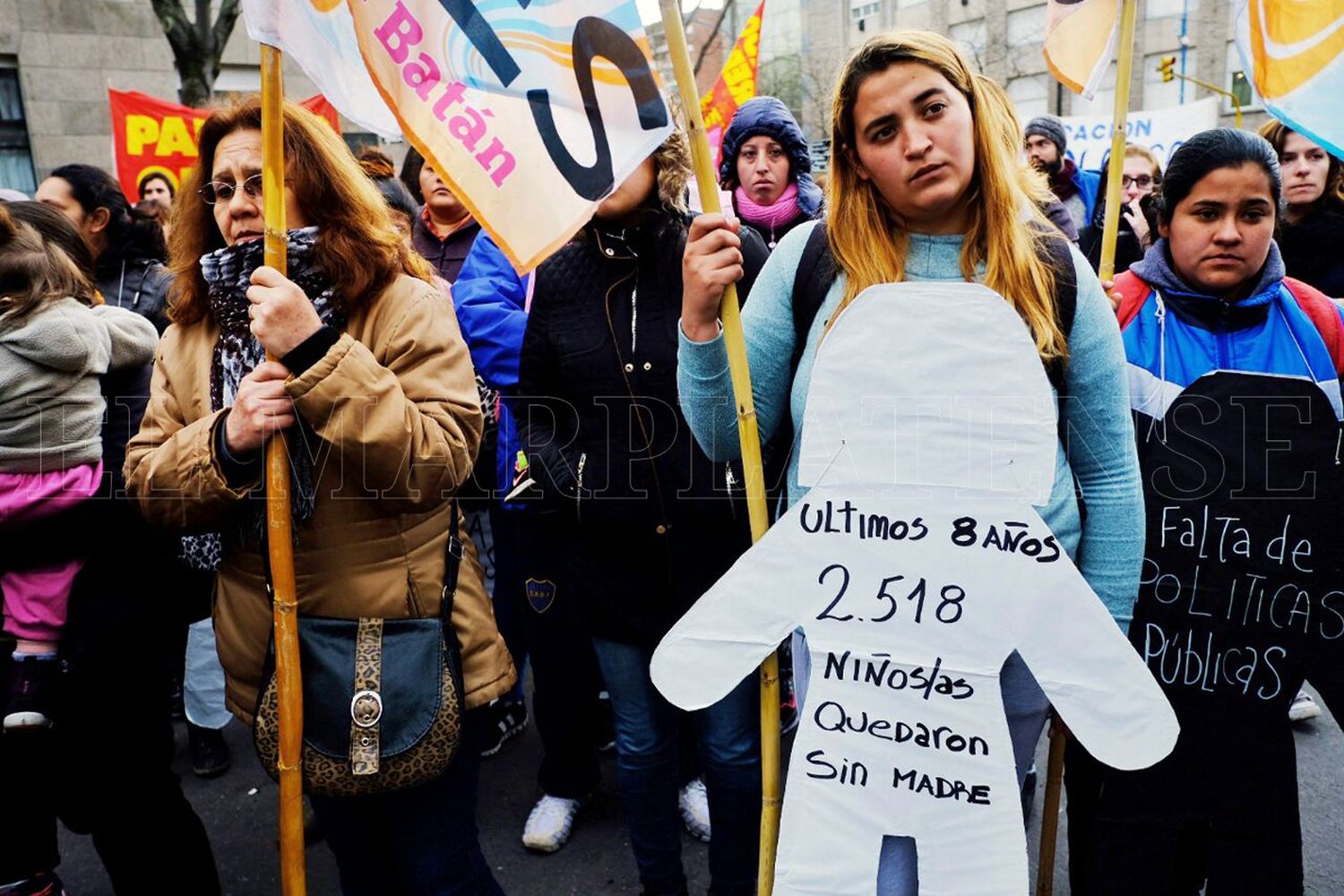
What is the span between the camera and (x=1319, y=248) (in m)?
3.41

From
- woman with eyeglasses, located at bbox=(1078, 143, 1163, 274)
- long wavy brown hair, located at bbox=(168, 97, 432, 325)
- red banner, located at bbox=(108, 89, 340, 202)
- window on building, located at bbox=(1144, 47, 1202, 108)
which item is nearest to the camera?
long wavy brown hair, located at bbox=(168, 97, 432, 325)

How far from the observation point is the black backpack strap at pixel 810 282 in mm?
1631

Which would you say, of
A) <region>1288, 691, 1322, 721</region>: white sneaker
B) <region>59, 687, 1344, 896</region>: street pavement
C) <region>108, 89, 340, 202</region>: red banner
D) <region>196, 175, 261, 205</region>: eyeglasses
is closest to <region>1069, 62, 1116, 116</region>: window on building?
<region>108, 89, 340, 202</region>: red banner

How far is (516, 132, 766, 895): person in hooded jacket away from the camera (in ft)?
7.34

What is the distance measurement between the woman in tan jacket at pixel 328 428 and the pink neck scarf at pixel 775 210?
1.94 meters

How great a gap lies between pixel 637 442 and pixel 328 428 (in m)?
0.79

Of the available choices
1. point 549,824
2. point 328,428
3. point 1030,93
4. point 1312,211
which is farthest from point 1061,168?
point 1030,93

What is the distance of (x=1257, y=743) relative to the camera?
1908 millimetres

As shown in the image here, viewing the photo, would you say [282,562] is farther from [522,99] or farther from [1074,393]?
[1074,393]

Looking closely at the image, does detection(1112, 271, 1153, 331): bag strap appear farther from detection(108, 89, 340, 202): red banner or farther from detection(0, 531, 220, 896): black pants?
detection(108, 89, 340, 202): red banner

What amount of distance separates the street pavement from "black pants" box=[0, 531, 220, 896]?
63 centimetres

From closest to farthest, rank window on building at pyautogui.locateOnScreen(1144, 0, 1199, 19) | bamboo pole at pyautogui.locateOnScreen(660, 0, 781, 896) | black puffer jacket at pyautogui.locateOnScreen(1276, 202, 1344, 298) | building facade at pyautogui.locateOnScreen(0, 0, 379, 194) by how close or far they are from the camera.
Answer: bamboo pole at pyautogui.locateOnScreen(660, 0, 781, 896)
black puffer jacket at pyautogui.locateOnScreen(1276, 202, 1344, 298)
building facade at pyautogui.locateOnScreen(0, 0, 379, 194)
window on building at pyautogui.locateOnScreen(1144, 0, 1199, 19)

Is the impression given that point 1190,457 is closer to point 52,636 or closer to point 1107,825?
point 1107,825

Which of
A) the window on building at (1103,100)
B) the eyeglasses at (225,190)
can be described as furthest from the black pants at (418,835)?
the window on building at (1103,100)
